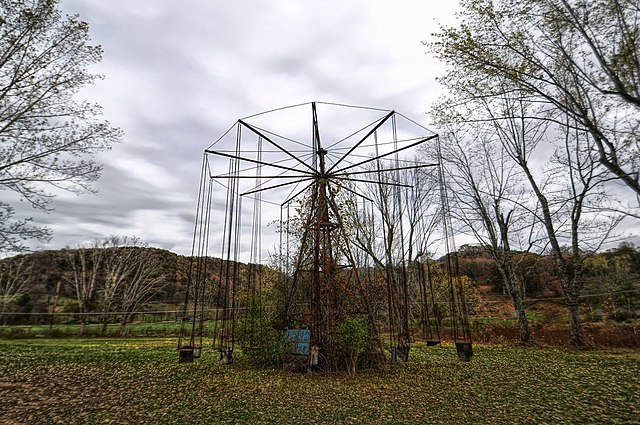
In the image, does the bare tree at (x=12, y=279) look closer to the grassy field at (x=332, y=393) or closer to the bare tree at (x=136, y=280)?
the bare tree at (x=136, y=280)

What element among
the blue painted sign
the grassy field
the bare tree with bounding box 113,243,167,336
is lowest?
the grassy field

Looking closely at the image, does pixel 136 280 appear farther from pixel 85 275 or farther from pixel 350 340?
pixel 350 340

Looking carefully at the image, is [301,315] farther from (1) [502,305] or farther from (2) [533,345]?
(1) [502,305]

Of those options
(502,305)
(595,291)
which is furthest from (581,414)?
(502,305)

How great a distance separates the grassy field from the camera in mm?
5684

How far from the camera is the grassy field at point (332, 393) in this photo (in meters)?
5.68

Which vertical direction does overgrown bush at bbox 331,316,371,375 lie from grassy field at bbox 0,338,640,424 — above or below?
above

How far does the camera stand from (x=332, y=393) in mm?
7207

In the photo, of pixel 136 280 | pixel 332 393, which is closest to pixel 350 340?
pixel 332 393

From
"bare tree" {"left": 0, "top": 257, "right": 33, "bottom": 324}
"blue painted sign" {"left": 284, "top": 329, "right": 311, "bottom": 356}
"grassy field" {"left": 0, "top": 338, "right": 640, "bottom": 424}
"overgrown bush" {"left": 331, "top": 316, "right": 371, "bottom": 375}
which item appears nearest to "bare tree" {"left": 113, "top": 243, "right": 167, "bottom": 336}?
"bare tree" {"left": 0, "top": 257, "right": 33, "bottom": 324}

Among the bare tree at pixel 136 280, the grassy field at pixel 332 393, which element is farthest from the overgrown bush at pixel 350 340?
the bare tree at pixel 136 280

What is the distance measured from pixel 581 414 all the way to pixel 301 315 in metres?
6.30

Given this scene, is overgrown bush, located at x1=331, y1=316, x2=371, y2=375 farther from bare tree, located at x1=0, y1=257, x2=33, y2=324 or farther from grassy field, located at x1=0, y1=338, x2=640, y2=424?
bare tree, located at x1=0, y1=257, x2=33, y2=324

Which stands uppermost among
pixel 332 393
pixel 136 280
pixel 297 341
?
pixel 136 280
